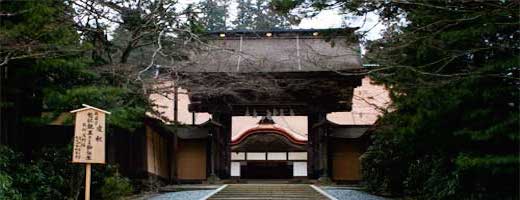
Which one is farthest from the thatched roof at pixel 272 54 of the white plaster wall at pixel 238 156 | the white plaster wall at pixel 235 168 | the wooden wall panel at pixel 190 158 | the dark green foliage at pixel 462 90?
the white plaster wall at pixel 235 168

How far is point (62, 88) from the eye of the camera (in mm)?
9148

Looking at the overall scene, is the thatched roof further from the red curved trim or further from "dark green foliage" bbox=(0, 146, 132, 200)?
the red curved trim

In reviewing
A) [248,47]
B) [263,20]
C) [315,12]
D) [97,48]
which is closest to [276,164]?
[248,47]

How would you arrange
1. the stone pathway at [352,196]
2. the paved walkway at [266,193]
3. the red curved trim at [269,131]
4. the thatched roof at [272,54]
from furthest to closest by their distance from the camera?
the red curved trim at [269,131] → the thatched roof at [272,54] → the paved walkway at [266,193] → the stone pathway at [352,196]

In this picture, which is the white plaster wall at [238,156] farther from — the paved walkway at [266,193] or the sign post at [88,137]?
the sign post at [88,137]

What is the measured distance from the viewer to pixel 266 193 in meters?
12.7

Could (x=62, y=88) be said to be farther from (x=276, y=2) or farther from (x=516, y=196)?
(x=516, y=196)

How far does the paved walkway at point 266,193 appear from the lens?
1161cm

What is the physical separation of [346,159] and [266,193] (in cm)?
556

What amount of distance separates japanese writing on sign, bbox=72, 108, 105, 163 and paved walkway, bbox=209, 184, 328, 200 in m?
3.84

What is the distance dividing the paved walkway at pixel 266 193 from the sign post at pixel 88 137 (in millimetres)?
3843

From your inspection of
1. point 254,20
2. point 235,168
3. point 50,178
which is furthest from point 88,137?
point 254,20

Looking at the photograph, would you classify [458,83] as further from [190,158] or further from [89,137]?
[190,158]

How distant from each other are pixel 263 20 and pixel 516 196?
22.9 meters
